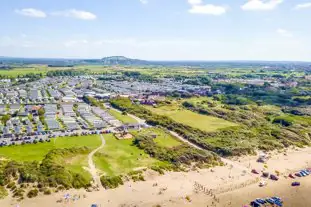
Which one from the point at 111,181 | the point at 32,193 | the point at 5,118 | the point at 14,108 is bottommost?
the point at 111,181

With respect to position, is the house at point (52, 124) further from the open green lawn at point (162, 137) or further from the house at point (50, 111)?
the open green lawn at point (162, 137)

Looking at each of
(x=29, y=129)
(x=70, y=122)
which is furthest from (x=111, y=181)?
(x=70, y=122)

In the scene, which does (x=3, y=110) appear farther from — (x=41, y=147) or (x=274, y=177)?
(x=274, y=177)

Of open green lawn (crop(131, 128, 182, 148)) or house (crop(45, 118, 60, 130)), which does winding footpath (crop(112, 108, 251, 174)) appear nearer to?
open green lawn (crop(131, 128, 182, 148))

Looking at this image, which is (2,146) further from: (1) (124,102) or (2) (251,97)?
(2) (251,97)

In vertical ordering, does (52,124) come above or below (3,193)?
above

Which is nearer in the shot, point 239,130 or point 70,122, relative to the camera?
point 239,130

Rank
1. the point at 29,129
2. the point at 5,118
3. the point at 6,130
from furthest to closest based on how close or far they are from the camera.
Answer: the point at 5,118 < the point at 29,129 < the point at 6,130
